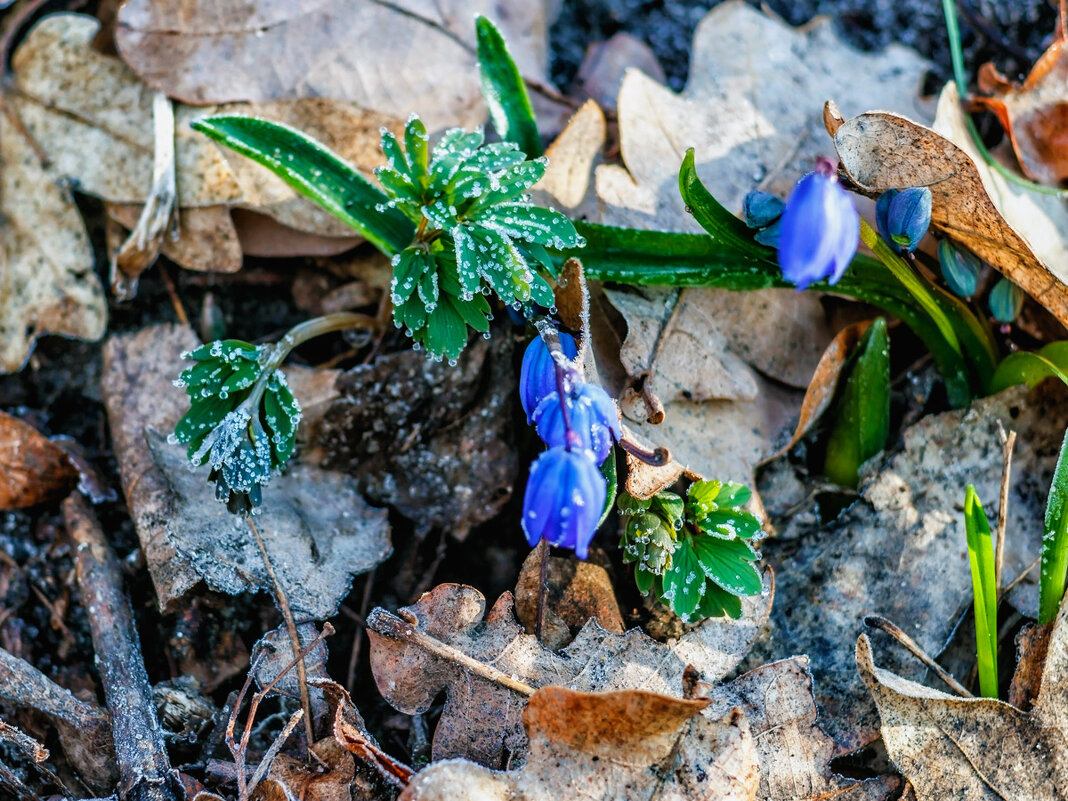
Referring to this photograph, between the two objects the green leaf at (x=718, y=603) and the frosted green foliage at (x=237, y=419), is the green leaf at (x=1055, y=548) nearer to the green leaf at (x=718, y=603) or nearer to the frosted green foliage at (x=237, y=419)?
the green leaf at (x=718, y=603)

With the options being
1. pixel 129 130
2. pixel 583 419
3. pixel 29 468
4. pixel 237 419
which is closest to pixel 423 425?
pixel 237 419

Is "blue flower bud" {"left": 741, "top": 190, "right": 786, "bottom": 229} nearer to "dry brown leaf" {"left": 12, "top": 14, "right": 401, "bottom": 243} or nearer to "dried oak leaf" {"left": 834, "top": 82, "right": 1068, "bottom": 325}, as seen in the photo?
"dried oak leaf" {"left": 834, "top": 82, "right": 1068, "bottom": 325}

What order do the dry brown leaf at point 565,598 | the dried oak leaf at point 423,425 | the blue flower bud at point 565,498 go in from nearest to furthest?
the blue flower bud at point 565,498, the dry brown leaf at point 565,598, the dried oak leaf at point 423,425

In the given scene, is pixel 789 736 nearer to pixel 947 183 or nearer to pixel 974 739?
pixel 974 739

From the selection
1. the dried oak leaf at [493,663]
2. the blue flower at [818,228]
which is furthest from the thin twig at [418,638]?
the blue flower at [818,228]

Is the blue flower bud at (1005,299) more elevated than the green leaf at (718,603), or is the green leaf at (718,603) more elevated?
the blue flower bud at (1005,299)

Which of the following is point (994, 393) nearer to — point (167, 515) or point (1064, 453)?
point (1064, 453)

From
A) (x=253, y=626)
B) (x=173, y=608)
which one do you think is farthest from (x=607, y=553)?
(x=173, y=608)

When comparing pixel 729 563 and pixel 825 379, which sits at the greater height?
pixel 825 379
